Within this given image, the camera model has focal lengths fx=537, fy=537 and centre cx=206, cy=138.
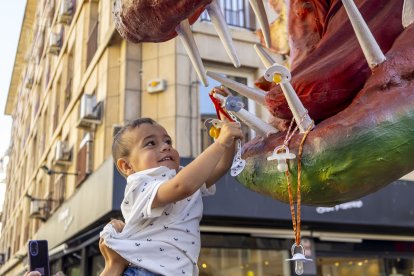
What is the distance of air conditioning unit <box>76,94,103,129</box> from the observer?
9.35 meters

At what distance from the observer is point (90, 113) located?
31.0 feet

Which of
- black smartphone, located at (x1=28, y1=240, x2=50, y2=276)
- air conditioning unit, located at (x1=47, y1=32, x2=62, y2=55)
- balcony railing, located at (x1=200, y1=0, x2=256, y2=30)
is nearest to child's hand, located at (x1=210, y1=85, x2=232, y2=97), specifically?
black smartphone, located at (x1=28, y1=240, x2=50, y2=276)

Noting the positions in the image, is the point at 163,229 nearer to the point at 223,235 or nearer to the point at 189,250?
the point at 189,250

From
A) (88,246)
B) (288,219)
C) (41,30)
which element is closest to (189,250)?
(288,219)

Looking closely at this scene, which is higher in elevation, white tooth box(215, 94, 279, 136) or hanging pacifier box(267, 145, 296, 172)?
white tooth box(215, 94, 279, 136)

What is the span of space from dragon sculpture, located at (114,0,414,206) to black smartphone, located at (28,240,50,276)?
89 cm

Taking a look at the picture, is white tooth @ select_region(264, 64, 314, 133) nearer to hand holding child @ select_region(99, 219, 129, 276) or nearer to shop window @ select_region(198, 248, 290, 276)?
hand holding child @ select_region(99, 219, 129, 276)

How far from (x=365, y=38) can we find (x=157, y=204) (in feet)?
2.66

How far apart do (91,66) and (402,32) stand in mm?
9720

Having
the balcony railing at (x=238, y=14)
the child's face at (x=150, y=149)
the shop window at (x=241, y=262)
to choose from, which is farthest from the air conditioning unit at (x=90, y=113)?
the child's face at (x=150, y=149)

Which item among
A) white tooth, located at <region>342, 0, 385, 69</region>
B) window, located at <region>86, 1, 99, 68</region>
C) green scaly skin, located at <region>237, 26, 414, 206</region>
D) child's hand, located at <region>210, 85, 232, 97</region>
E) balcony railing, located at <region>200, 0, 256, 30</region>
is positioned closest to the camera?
green scaly skin, located at <region>237, 26, 414, 206</region>

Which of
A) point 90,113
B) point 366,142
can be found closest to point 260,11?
point 366,142

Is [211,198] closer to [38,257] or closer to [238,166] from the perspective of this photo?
[38,257]

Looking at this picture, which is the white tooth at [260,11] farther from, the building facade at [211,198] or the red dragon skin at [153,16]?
the building facade at [211,198]
